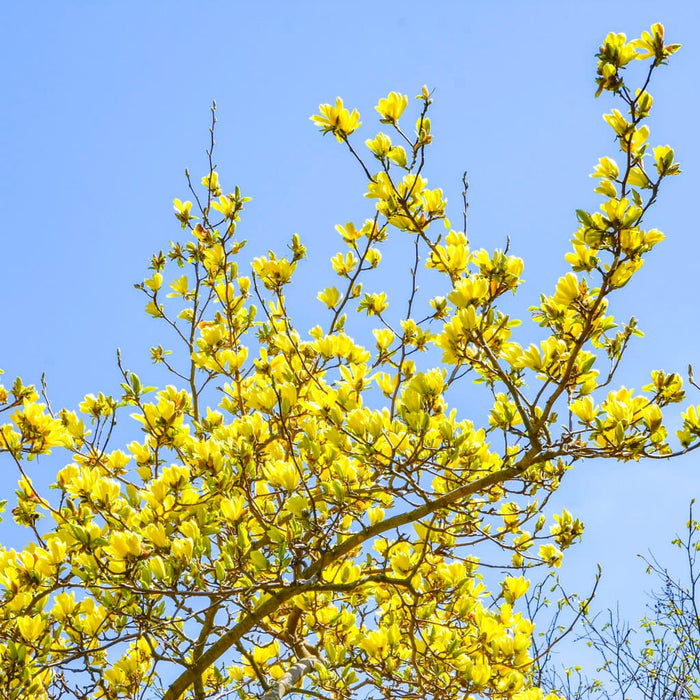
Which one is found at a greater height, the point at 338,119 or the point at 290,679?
the point at 338,119

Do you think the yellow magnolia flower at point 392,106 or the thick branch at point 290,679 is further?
the thick branch at point 290,679

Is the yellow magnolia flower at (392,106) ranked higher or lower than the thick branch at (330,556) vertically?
higher

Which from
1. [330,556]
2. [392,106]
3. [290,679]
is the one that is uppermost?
[392,106]

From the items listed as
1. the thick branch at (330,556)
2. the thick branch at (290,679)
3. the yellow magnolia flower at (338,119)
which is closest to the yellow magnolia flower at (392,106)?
the yellow magnolia flower at (338,119)

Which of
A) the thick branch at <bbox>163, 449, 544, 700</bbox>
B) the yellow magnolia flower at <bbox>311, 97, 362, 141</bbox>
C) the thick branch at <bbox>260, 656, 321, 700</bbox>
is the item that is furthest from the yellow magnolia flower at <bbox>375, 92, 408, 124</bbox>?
the thick branch at <bbox>260, 656, 321, 700</bbox>

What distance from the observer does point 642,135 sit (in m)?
2.03

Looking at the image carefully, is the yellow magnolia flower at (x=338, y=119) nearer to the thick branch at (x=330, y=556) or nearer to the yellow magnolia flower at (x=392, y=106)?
the yellow magnolia flower at (x=392, y=106)

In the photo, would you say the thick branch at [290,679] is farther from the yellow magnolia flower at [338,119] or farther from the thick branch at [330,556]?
the yellow magnolia flower at [338,119]

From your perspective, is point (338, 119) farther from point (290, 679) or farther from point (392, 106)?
point (290, 679)

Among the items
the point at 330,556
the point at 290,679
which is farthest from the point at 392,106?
the point at 290,679

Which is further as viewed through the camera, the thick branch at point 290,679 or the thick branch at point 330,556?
the thick branch at point 290,679

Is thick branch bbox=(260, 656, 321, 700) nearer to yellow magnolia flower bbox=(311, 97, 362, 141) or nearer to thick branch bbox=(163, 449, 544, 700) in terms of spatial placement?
thick branch bbox=(163, 449, 544, 700)

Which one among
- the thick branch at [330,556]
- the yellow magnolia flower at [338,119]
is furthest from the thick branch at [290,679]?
the yellow magnolia flower at [338,119]

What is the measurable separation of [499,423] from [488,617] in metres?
1.17
